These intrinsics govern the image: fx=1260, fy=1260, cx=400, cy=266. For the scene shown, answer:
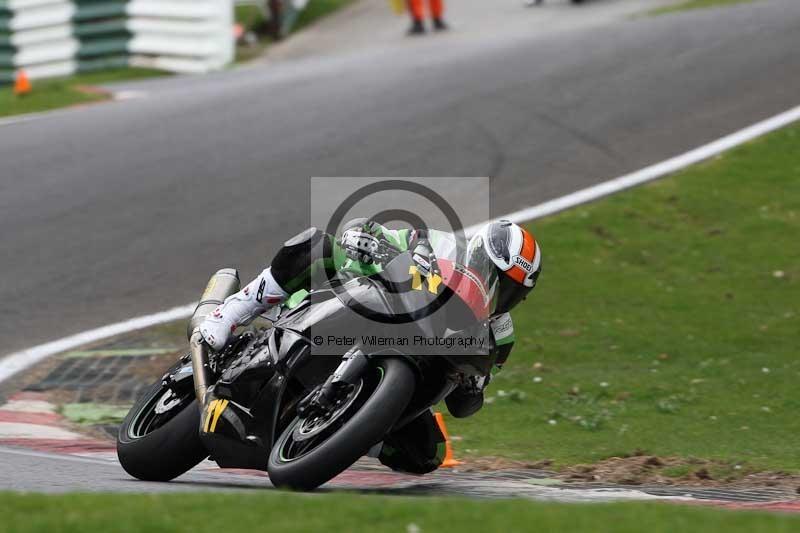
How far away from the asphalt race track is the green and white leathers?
3153 mm

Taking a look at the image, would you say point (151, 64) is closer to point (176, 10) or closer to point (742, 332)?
point (176, 10)

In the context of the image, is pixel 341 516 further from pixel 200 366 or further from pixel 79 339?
pixel 79 339

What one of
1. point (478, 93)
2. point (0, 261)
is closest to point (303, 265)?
point (0, 261)

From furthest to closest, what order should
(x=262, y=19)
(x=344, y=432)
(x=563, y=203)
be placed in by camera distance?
(x=262, y=19) → (x=563, y=203) → (x=344, y=432)

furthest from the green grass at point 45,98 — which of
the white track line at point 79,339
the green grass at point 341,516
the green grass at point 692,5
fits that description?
the green grass at point 341,516

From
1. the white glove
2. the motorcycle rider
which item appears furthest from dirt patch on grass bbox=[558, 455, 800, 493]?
the white glove

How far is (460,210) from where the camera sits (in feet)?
35.6

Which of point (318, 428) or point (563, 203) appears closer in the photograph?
point (318, 428)

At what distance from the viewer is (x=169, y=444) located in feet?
18.7

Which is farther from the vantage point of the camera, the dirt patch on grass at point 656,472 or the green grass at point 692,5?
the green grass at point 692,5

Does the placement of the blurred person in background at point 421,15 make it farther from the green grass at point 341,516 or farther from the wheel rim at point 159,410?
the green grass at point 341,516

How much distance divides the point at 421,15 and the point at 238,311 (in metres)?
14.5

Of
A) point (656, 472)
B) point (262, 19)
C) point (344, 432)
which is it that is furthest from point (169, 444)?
point (262, 19)

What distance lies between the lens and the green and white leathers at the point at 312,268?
5.29 metres
